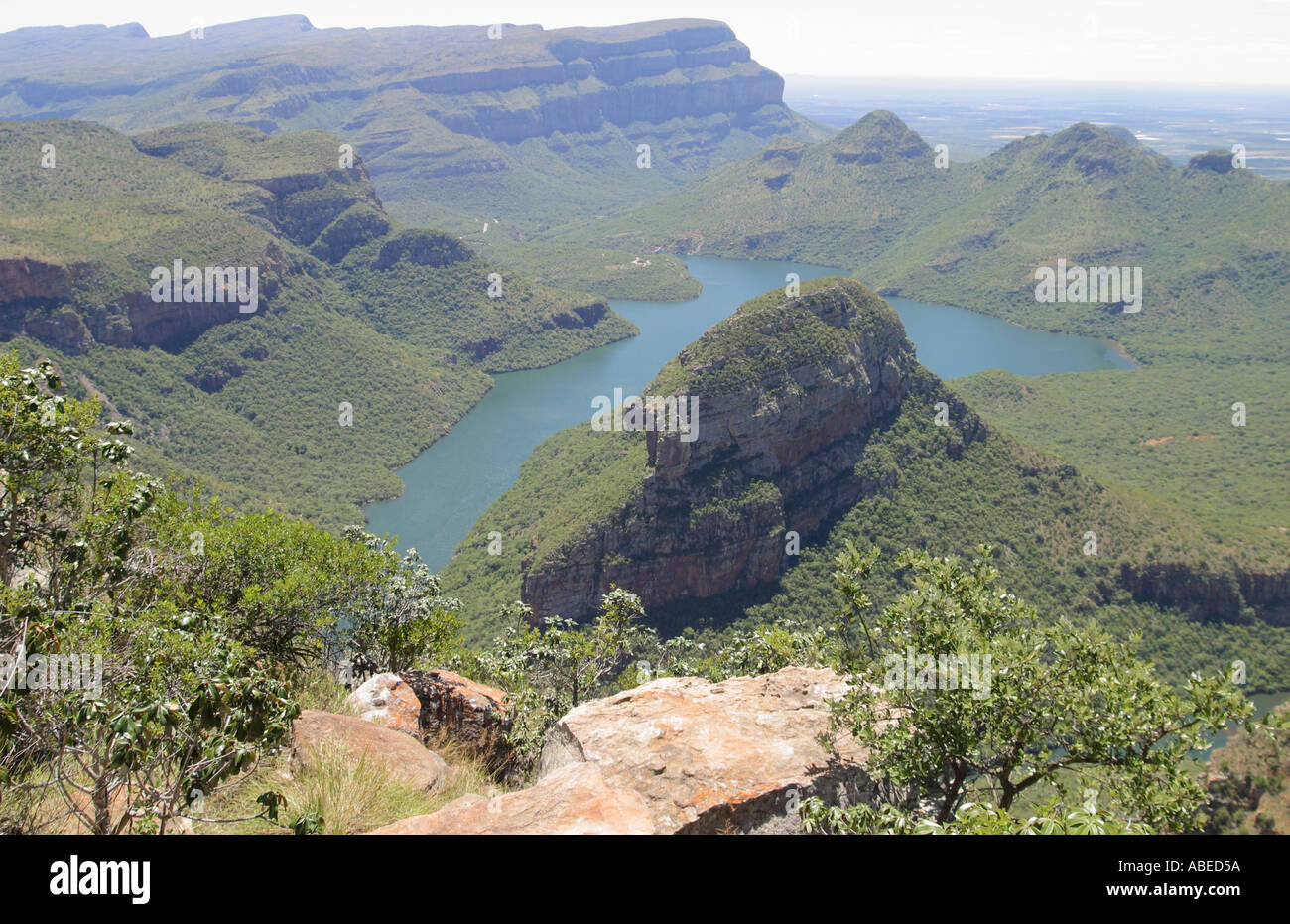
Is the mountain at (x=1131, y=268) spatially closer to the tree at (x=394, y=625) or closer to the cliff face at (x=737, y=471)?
the cliff face at (x=737, y=471)

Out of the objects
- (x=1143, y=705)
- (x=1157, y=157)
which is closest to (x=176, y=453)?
(x=1143, y=705)

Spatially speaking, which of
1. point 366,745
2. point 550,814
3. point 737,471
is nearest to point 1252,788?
point 737,471

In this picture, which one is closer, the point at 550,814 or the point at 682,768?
the point at 550,814

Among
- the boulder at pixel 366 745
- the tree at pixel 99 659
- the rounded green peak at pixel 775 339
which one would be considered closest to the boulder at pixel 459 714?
the boulder at pixel 366 745

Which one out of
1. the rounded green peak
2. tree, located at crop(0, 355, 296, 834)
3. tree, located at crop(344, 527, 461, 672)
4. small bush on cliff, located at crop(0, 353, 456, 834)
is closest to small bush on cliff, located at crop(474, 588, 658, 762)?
tree, located at crop(344, 527, 461, 672)

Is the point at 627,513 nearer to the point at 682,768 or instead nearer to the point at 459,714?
the point at 459,714

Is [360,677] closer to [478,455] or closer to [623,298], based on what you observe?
[478,455]
